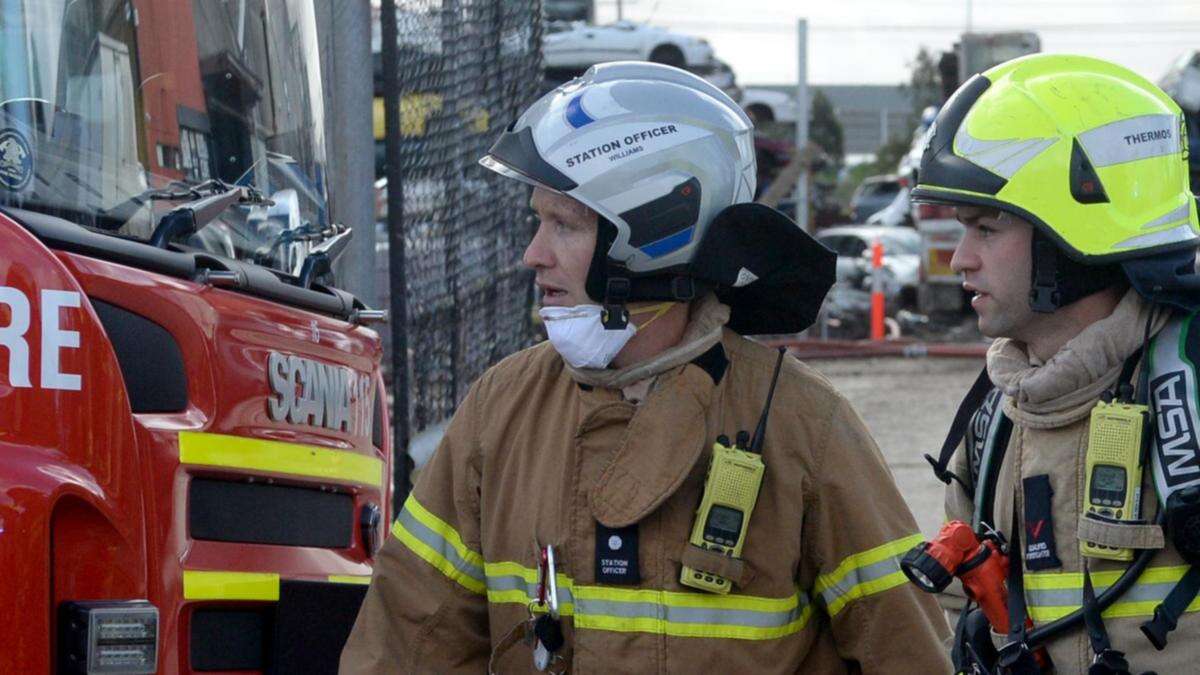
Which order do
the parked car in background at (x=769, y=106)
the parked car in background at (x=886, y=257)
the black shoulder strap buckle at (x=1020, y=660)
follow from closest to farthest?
the black shoulder strap buckle at (x=1020, y=660)
the parked car in background at (x=886, y=257)
the parked car in background at (x=769, y=106)

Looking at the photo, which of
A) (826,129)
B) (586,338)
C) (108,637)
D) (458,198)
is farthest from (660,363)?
(826,129)

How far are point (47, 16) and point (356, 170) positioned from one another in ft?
8.05

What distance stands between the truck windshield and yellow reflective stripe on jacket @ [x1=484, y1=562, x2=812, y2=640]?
1233 millimetres

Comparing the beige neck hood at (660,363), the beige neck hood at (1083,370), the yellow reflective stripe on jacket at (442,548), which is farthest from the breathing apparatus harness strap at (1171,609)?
the yellow reflective stripe on jacket at (442,548)

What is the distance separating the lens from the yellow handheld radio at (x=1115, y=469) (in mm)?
2766

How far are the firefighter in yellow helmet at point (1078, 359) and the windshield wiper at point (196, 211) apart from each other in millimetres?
1493

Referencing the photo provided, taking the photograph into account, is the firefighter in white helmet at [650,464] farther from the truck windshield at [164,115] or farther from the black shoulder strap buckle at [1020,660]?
the truck windshield at [164,115]

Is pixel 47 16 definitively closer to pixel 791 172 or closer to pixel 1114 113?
pixel 1114 113

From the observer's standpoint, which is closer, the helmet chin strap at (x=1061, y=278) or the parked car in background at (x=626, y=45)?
the helmet chin strap at (x=1061, y=278)

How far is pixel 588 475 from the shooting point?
3.01 meters

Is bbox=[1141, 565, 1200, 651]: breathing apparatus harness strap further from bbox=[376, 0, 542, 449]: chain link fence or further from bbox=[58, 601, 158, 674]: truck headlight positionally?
bbox=[376, 0, 542, 449]: chain link fence

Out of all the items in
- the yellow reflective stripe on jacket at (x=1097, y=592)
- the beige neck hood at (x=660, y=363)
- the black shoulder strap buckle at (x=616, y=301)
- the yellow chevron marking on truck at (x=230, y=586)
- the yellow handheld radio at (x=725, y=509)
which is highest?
the black shoulder strap buckle at (x=616, y=301)

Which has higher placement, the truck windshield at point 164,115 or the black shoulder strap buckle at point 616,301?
the truck windshield at point 164,115

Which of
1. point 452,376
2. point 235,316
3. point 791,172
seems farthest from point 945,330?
point 235,316
